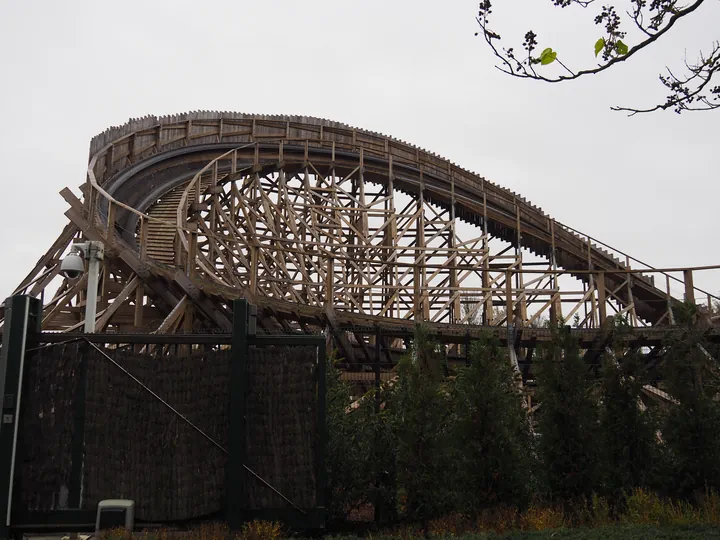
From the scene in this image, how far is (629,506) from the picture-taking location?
7.10m

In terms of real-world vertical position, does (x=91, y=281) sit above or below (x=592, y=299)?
below

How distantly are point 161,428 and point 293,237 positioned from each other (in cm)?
1444

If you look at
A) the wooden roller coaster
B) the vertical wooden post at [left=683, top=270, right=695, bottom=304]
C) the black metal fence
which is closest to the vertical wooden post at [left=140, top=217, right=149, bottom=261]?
the wooden roller coaster

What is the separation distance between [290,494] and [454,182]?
57.6 feet

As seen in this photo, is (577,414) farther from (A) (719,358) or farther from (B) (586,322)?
(B) (586,322)

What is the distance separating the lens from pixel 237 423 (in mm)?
6578

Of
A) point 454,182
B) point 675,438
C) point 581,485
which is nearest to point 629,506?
point 581,485

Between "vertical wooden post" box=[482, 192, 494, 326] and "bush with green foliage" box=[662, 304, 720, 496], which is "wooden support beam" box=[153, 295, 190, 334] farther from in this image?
"bush with green foliage" box=[662, 304, 720, 496]

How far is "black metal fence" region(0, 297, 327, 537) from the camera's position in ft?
21.4

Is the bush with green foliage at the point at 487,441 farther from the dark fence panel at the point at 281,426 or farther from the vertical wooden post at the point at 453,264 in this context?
the vertical wooden post at the point at 453,264

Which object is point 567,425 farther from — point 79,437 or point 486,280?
point 486,280

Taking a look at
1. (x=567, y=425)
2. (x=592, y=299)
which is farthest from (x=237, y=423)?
(x=592, y=299)

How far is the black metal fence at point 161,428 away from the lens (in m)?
6.52

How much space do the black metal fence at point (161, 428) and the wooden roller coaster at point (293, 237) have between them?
18.8 ft
